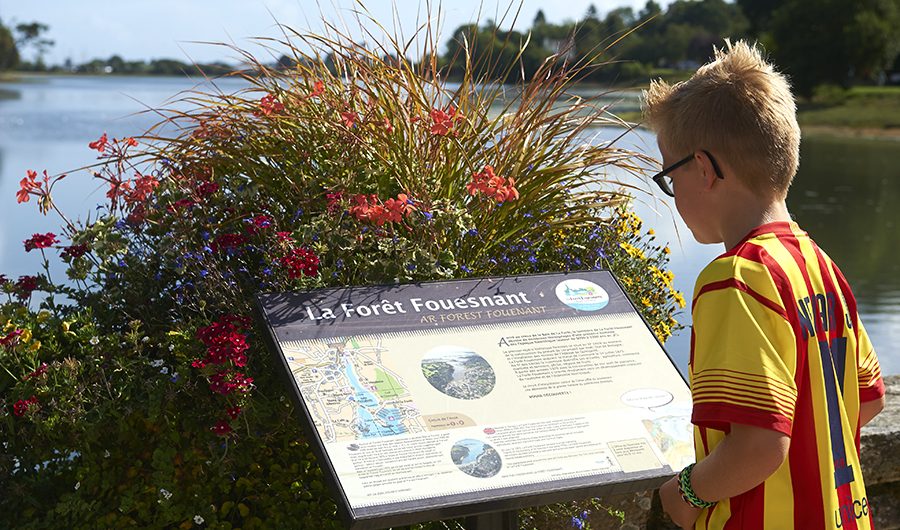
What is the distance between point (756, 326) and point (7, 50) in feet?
367

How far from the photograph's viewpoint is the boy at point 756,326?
5.95 ft

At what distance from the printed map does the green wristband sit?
682 millimetres

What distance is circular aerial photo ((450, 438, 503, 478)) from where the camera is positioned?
94.5 inches

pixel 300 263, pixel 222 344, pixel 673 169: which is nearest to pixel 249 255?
pixel 300 263

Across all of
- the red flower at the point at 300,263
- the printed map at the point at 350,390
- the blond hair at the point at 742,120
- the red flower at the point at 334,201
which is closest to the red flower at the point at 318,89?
the red flower at the point at 334,201

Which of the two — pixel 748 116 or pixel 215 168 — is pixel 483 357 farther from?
pixel 215 168

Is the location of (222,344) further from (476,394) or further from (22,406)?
(476,394)

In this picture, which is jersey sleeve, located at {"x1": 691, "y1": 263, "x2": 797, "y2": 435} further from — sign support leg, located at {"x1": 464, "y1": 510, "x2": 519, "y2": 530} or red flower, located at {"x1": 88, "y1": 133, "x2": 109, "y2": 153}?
red flower, located at {"x1": 88, "y1": 133, "x2": 109, "y2": 153}

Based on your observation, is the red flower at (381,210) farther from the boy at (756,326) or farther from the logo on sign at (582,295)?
the boy at (756,326)

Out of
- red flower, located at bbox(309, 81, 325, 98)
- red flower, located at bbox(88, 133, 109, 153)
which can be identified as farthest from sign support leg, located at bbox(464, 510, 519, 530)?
red flower, located at bbox(88, 133, 109, 153)

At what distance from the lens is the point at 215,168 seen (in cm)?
385

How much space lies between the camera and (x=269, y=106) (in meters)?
3.83

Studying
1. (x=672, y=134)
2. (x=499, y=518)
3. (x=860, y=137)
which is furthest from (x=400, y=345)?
(x=860, y=137)

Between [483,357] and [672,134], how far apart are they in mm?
936
